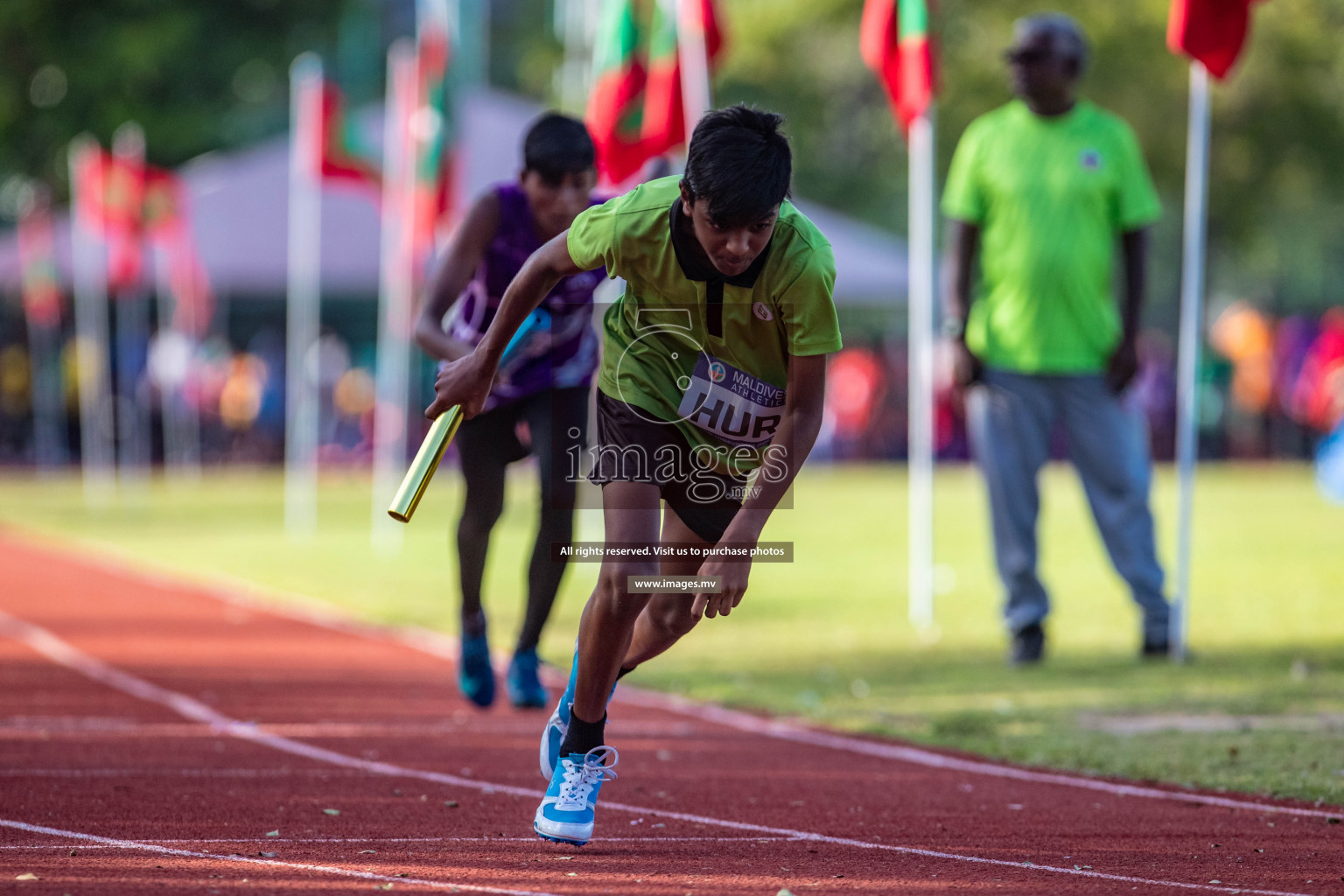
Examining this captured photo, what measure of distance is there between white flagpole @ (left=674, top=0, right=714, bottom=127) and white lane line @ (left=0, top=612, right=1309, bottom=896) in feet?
17.3

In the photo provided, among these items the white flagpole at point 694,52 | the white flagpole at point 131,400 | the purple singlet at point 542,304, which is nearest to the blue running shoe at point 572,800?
the purple singlet at point 542,304

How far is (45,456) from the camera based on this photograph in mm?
29984

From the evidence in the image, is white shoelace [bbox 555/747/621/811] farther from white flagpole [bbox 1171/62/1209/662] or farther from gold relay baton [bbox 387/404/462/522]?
white flagpole [bbox 1171/62/1209/662]

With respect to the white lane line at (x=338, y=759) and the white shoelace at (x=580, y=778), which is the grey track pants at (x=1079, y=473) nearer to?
the white lane line at (x=338, y=759)

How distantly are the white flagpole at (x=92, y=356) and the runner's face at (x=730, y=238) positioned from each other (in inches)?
753

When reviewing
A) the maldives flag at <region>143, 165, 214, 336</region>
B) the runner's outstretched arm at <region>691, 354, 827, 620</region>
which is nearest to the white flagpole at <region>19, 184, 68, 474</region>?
the maldives flag at <region>143, 165, 214, 336</region>

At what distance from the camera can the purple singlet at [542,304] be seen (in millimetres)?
6656

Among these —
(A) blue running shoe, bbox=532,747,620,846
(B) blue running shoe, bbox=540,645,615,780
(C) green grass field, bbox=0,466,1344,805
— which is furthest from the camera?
(C) green grass field, bbox=0,466,1344,805

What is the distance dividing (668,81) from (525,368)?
5.60 m

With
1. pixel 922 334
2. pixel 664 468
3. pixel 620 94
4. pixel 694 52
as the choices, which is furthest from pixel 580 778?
pixel 620 94

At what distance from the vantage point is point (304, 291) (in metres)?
21.5

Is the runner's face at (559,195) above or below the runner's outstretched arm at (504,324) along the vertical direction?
above

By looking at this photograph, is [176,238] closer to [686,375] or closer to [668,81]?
[668,81]

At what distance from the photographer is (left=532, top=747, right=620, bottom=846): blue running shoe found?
4527 mm
